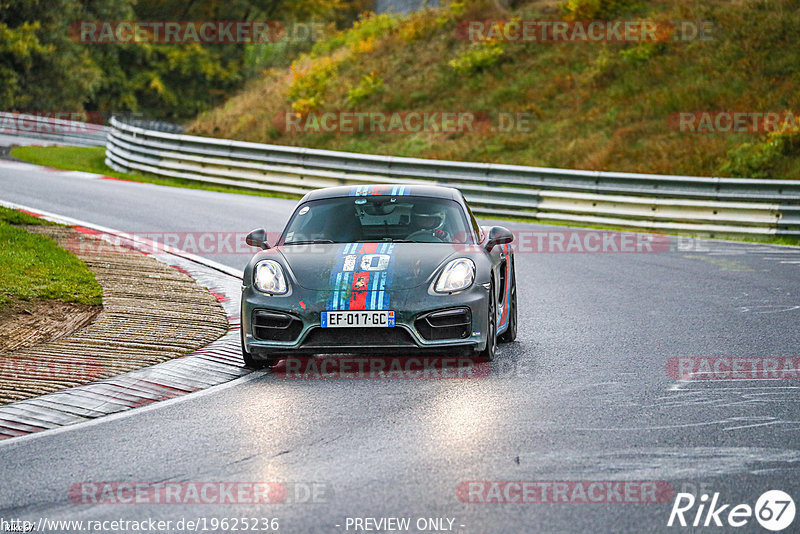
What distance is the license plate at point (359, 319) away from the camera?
25.9 ft

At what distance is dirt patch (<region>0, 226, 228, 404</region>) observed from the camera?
7.82 metres

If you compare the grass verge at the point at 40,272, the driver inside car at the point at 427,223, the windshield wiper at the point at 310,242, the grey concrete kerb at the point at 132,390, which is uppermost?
the driver inside car at the point at 427,223

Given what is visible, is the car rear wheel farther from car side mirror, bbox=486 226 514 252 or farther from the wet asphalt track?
car side mirror, bbox=486 226 514 252

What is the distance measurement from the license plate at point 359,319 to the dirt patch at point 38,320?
2.55 meters

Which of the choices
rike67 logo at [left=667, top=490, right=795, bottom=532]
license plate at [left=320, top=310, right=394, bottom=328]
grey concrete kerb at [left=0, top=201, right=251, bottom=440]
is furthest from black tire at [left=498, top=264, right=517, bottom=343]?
rike67 logo at [left=667, top=490, right=795, bottom=532]

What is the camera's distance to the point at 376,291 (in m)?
8.02

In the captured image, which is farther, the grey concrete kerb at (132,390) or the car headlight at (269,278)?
the car headlight at (269,278)

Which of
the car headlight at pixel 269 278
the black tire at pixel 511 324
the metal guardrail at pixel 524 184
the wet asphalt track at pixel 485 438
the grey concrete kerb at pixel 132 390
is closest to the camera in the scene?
the wet asphalt track at pixel 485 438

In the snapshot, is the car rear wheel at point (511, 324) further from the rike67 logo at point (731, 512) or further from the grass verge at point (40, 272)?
the rike67 logo at point (731, 512)

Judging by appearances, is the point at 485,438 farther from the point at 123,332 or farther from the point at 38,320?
the point at 38,320

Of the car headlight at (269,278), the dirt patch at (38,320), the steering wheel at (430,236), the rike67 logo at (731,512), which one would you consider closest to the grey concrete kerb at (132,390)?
the car headlight at (269,278)

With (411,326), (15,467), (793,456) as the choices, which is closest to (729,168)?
(411,326)

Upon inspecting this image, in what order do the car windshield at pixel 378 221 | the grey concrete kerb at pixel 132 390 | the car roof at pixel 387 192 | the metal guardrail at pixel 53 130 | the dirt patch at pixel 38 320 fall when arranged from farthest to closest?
the metal guardrail at pixel 53 130 < the car roof at pixel 387 192 < the car windshield at pixel 378 221 < the dirt patch at pixel 38 320 < the grey concrete kerb at pixel 132 390

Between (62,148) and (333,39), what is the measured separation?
35.0ft
